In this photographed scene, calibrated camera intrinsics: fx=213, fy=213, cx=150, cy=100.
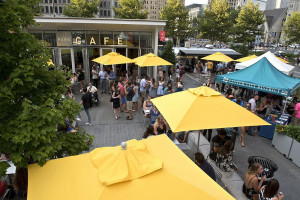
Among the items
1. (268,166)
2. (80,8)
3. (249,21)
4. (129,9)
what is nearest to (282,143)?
(268,166)

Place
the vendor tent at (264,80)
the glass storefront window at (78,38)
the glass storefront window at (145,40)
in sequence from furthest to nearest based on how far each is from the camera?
the glass storefront window at (145,40) → the glass storefront window at (78,38) → the vendor tent at (264,80)

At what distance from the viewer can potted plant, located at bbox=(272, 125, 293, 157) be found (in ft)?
25.6

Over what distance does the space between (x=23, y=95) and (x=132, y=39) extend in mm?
14910

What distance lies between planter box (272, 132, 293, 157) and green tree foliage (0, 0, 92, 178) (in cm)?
771

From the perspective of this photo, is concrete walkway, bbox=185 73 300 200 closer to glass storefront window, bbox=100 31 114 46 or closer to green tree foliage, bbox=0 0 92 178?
green tree foliage, bbox=0 0 92 178

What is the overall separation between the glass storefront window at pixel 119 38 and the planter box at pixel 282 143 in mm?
13227

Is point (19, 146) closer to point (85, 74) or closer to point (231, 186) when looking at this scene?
point (231, 186)

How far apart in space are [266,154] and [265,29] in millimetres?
108233

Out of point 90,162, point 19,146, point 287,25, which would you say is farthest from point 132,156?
point 287,25

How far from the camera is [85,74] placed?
1747cm

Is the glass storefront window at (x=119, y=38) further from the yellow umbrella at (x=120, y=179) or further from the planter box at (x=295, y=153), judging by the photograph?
the yellow umbrella at (x=120, y=179)

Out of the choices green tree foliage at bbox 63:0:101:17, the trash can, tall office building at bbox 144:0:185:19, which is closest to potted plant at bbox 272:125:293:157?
the trash can

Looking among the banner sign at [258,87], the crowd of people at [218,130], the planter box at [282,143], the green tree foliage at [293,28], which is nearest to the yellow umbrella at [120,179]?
the crowd of people at [218,130]

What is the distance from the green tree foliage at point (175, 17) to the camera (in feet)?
136
